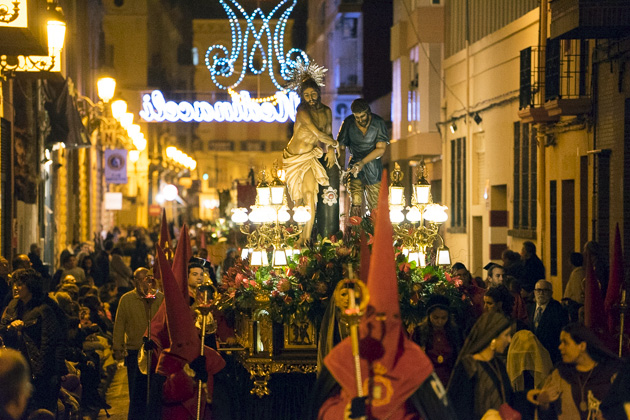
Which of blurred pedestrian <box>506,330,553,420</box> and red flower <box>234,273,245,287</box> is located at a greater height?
red flower <box>234,273,245,287</box>

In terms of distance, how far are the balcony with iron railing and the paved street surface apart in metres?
8.10

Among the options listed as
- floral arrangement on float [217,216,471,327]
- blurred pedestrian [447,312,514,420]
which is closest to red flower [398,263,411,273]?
floral arrangement on float [217,216,471,327]

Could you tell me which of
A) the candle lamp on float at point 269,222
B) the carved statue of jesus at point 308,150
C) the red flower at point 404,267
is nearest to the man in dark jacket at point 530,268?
the carved statue of jesus at point 308,150

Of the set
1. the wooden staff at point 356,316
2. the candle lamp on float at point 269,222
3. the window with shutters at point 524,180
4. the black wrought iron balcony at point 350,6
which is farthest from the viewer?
the black wrought iron balcony at point 350,6

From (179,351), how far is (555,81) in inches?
490

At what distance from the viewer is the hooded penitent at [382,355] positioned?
23.3ft

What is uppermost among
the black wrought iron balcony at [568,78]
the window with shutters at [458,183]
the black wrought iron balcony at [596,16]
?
the black wrought iron balcony at [596,16]

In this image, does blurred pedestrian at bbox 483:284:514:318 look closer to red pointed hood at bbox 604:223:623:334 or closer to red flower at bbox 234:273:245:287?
red pointed hood at bbox 604:223:623:334

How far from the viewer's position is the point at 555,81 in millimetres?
20312

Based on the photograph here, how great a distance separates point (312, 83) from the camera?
13.6 m

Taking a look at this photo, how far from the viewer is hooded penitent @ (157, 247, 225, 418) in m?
9.24

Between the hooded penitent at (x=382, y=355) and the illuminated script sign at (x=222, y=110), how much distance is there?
2983cm

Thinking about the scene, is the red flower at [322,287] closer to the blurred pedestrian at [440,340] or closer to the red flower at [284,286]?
the red flower at [284,286]

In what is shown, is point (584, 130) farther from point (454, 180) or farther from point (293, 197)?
point (454, 180)
